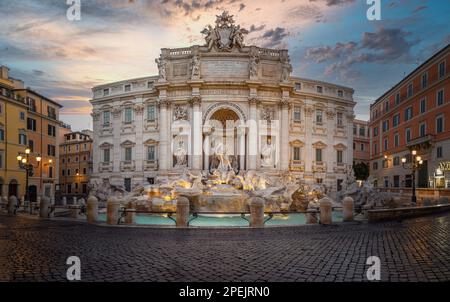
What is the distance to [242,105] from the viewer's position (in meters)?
30.6

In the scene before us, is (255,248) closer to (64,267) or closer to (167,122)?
(64,267)

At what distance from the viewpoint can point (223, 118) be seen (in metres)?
32.2

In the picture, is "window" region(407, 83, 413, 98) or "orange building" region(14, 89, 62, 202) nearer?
"orange building" region(14, 89, 62, 202)

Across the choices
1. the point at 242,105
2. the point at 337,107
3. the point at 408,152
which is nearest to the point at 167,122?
the point at 242,105

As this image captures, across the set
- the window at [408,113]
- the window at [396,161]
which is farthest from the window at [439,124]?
the window at [396,161]

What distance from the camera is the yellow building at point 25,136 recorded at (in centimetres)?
3090

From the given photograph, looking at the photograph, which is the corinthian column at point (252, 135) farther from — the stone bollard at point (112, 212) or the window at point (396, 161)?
the window at point (396, 161)

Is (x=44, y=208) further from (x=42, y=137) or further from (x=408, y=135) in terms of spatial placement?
(x=408, y=135)

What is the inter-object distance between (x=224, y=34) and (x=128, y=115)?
588 inches

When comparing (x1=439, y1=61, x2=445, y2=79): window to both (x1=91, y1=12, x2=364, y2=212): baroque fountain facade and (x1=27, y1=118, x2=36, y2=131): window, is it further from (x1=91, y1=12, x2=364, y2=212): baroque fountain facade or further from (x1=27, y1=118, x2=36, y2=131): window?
(x1=27, y1=118, x2=36, y2=131): window

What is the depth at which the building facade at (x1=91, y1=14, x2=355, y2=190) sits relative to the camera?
30328 mm

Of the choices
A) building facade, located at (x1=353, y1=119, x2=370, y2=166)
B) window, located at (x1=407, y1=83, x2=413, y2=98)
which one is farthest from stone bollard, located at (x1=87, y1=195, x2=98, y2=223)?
building facade, located at (x1=353, y1=119, x2=370, y2=166)

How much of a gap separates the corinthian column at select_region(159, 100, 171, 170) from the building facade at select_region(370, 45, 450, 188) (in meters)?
28.5

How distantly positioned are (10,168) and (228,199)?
2660cm
